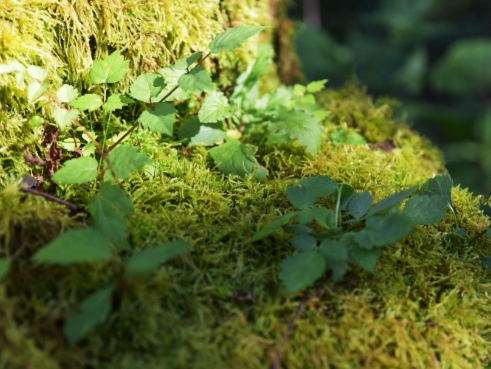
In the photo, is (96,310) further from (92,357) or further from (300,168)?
(300,168)

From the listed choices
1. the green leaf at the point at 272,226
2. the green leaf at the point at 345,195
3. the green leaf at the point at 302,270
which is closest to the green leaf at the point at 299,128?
the green leaf at the point at 345,195

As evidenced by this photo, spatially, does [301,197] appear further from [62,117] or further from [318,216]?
[62,117]

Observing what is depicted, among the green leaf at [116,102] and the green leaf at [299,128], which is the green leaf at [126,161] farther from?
the green leaf at [299,128]

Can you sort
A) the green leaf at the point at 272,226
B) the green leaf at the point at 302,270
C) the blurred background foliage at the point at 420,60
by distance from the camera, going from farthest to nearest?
the blurred background foliage at the point at 420,60
the green leaf at the point at 272,226
the green leaf at the point at 302,270

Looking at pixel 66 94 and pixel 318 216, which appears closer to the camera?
pixel 318 216

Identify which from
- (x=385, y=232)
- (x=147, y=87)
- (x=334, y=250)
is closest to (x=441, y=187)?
(x=385, y=232)

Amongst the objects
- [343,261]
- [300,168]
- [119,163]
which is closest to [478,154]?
[300,168]
